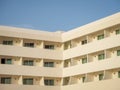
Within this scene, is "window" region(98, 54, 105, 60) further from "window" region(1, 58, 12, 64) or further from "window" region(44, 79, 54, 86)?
"window" region(1, 58, 12, 64)

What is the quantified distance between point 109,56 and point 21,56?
449 inches

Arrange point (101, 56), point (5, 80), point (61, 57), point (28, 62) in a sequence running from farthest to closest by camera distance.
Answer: point (61, 57) < point (28, 62) < point (5, 80) < point (101, 56)

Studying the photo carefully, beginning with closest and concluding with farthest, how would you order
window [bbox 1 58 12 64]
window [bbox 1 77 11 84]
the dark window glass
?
window [bbox 1 77 11 84]
window [bbox 1 58 12 64]
the dark window glass

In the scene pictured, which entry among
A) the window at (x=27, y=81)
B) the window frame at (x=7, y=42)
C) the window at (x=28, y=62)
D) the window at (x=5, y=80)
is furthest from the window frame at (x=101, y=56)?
the window at (x=5, y=80)

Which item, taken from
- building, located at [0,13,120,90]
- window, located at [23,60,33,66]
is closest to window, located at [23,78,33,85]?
building, located at [0,13,120,90]

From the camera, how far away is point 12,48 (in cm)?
4481

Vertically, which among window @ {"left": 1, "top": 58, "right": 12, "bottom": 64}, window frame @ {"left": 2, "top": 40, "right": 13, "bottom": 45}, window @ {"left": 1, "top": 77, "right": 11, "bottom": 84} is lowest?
window @ {"left": 1, "top": 77, "right": 11, "bottom": 84}

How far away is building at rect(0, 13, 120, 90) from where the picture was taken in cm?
4047

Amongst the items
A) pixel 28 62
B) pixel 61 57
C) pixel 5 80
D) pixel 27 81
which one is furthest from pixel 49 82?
pixel 5 80

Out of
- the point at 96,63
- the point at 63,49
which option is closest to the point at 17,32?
the point at 63,49

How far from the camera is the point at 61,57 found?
4788cm

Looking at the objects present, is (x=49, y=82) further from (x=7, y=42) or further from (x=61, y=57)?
(x=7, y=42)

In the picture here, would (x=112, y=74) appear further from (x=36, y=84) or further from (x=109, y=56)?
(x=36, y=84)

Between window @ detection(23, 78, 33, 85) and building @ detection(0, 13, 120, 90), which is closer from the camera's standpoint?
building @ detection(0, 13, 120, 90)
